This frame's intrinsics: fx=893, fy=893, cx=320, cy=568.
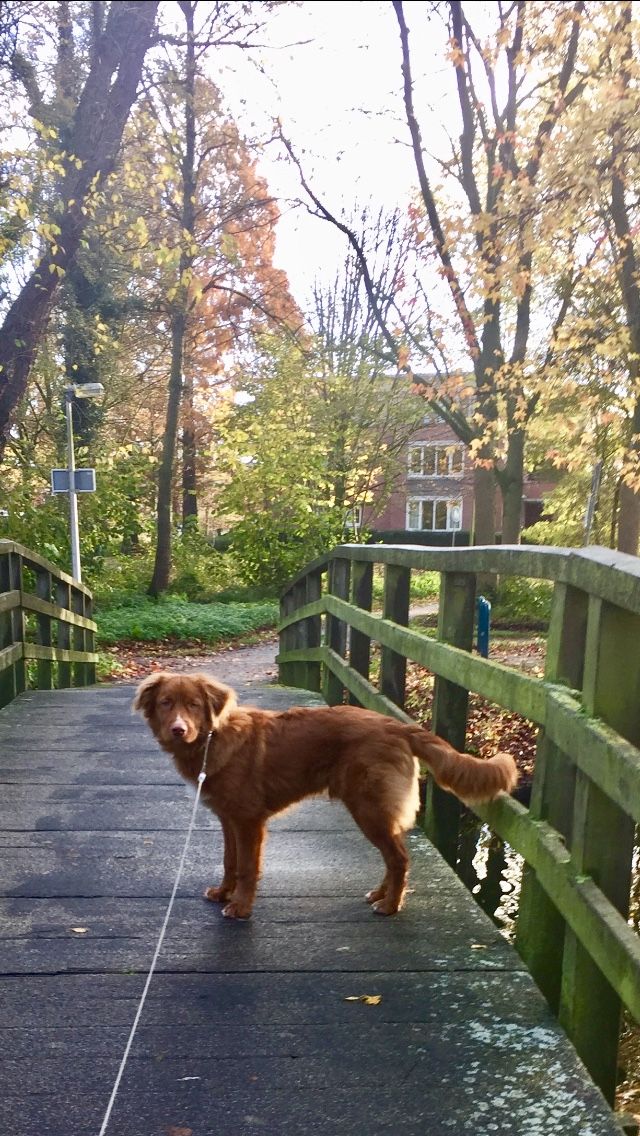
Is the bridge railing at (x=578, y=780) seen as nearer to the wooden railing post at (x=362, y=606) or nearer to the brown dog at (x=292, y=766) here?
the brown dog at (x=292, y=766)

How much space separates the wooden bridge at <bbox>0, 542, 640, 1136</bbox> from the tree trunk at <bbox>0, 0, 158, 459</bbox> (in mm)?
5689

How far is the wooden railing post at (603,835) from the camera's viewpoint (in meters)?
2.16

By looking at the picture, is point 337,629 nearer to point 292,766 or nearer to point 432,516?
point 292,766

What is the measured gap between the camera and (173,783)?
4.63m

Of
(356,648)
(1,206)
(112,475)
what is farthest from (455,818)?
(112,475)

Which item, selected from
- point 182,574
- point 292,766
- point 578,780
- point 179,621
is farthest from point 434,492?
point 578,780

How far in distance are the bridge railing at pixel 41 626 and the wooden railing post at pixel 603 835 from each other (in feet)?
15.6

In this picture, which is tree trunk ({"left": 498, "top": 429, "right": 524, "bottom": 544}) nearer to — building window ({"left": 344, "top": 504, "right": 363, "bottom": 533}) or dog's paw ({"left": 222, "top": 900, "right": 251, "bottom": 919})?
building window ({"left": 344, "top": 504, "right": 363, "bottom": 533})

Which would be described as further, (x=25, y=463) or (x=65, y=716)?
(x=25, y=463)

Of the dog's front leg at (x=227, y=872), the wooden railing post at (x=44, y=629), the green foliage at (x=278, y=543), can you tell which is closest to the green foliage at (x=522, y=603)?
the green foliage at (x=278, y=543)

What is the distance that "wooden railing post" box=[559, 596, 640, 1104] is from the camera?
2.16 meters

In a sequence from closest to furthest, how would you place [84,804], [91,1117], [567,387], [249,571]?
[91,1117], [84,804], [567,387], [249,571]

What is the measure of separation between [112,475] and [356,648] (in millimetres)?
16204

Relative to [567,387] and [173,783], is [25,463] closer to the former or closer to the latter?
[567,387]
